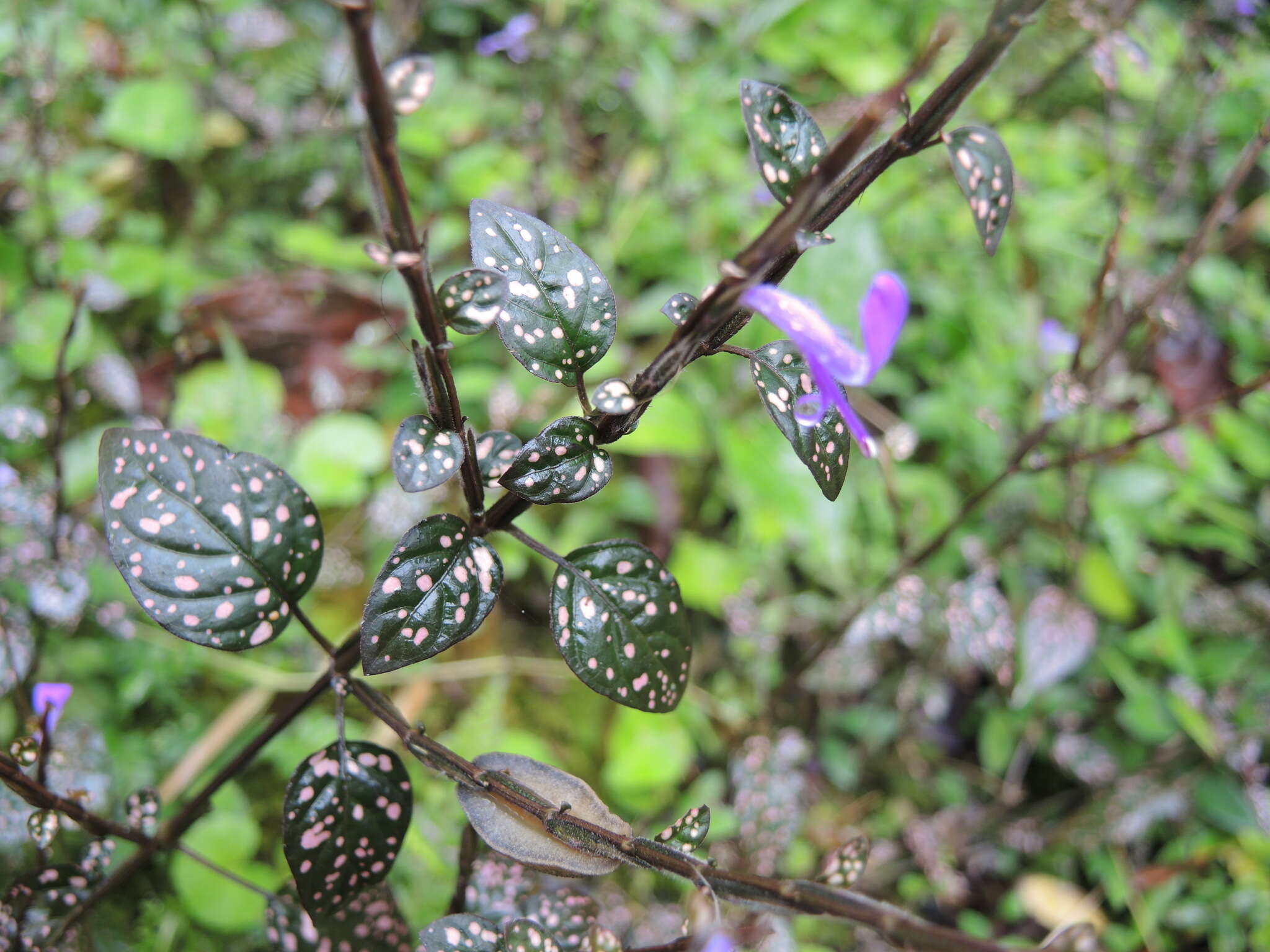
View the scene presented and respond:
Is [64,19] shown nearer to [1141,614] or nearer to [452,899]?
[452,899]

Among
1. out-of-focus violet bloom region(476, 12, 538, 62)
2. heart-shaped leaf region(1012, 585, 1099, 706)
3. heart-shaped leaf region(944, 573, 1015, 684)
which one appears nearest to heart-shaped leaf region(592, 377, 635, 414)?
heart-shaped leaf region(944, 573, 1015, 684)

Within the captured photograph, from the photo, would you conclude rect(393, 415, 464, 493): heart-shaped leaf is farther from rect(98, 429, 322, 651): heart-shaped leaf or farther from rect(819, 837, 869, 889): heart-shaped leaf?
rect(819, 837, 869, 889): heart-shaped leaf

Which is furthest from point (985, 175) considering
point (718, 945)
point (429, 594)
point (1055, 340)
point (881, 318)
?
point (1055, 340)

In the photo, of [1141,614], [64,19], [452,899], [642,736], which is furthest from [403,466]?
[64,19]

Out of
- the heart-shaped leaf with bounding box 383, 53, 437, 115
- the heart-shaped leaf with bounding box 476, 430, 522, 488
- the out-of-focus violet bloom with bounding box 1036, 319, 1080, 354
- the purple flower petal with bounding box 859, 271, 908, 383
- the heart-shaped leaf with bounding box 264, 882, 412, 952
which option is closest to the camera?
the heart-shaped leaf with bounding box 383, 53, 437, 115

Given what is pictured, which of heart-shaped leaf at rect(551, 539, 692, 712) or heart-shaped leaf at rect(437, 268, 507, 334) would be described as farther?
heart-shaped leaf at rect(551, 539, 692, 712)

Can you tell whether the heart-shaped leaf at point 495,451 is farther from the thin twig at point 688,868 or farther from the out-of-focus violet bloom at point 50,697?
the out-of-focus violet bloom at point 50,697

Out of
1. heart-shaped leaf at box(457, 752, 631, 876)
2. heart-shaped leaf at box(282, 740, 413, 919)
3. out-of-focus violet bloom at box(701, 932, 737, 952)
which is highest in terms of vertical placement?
heart-shaped leaf at box(282, 740, 413, 919)
